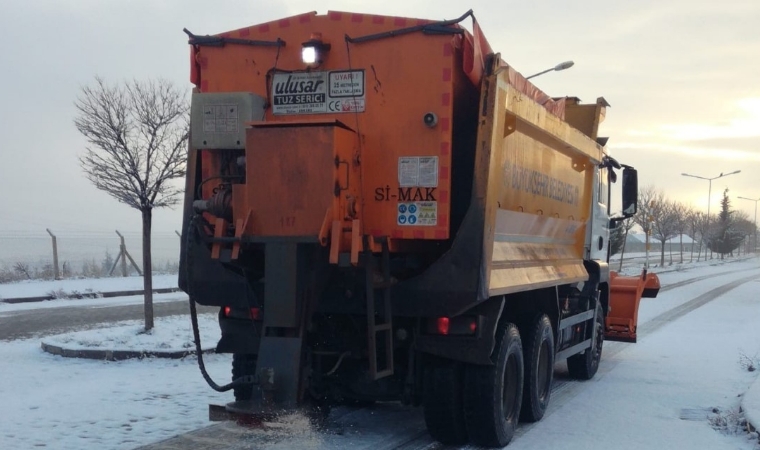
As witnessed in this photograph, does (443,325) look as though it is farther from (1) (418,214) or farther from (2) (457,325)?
(1) (418,214)

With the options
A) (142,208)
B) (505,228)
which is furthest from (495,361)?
(142,208)

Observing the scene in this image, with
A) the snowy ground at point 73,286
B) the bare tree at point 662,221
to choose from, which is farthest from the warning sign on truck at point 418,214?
the bare tree at point 662,221

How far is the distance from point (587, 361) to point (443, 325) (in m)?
4.73

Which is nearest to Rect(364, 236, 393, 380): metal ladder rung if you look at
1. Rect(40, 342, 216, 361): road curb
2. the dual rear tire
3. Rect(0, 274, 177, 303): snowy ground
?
the dual rear tire

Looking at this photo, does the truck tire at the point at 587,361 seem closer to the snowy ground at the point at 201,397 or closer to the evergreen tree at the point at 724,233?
the snowy ground at the point at 201,397

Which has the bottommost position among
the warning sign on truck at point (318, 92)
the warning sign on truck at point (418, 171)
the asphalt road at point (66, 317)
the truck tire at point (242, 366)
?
the asphalt road at point (66, 317)

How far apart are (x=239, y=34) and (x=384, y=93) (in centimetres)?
143

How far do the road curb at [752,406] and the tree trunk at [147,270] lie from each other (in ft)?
28.0

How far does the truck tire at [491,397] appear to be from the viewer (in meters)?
6.46

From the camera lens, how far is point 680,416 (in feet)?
26.5

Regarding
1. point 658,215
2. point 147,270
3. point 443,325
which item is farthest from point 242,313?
point 658,215

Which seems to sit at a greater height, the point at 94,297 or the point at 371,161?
the point at 371,161

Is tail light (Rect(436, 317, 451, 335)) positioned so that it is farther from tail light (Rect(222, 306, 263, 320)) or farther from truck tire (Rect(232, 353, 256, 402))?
truck tire (Rect(232, 353, 256, 402))

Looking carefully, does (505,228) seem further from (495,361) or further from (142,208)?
(142,208)
